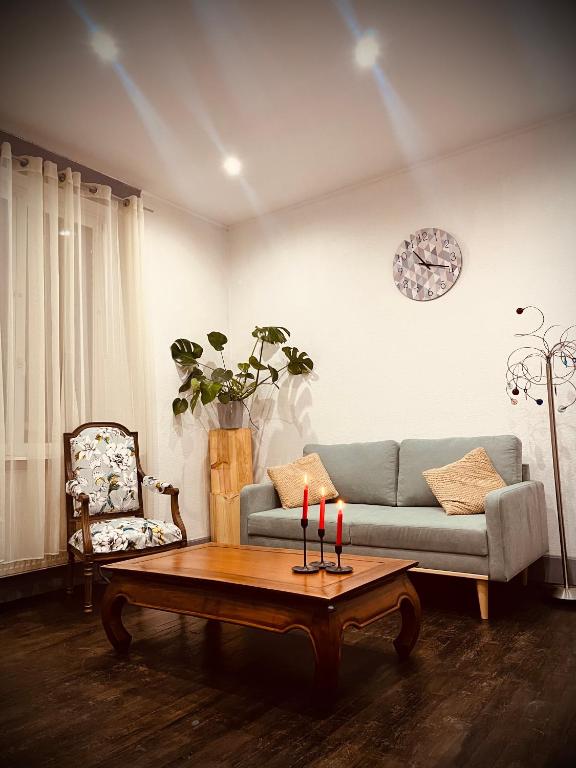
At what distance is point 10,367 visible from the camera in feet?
12.2

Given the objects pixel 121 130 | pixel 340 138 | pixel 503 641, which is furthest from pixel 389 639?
pixel 121 130

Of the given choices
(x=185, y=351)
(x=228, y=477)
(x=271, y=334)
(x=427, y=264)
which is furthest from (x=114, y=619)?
(x=427, y=264)

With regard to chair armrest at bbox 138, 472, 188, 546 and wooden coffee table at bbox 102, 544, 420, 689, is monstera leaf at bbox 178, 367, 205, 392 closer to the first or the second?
chair armrest at bbox 138, 472, 188, 546

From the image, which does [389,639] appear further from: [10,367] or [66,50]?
[66,50]

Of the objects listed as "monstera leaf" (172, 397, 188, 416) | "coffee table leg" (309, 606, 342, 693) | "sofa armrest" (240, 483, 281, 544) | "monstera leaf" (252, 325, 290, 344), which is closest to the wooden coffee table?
"coffee table leg" (309, 606, 342, 693)

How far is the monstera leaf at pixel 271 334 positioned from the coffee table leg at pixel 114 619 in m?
2.68

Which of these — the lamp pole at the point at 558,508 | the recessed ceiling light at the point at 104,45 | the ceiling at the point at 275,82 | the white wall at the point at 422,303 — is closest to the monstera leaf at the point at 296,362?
the white wall at the point at 422,303

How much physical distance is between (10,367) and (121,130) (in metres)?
1.72

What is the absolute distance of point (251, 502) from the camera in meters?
4.12

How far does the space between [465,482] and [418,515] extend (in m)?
0.35

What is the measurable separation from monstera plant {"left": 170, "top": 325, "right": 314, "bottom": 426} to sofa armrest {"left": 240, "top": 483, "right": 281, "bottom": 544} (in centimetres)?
95

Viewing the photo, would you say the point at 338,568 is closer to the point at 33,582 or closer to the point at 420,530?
the point at 420,530

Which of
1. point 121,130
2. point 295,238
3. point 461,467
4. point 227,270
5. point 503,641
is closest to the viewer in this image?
point 503,641

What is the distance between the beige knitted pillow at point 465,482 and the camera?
3523 millimetres
